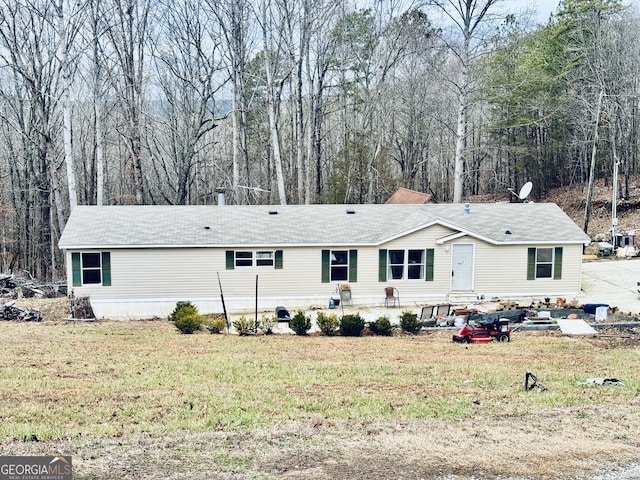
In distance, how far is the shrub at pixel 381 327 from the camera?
1647 cm

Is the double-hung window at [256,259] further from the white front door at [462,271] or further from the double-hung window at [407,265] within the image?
the white front door at [462,271]

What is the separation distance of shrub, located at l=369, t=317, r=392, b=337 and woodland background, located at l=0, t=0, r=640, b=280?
47.3 feet

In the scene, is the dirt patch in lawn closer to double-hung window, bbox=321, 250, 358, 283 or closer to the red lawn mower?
the red lawn mower

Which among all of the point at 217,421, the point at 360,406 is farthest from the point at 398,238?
the point at 217,421

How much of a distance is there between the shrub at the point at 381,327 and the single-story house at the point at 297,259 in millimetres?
4318

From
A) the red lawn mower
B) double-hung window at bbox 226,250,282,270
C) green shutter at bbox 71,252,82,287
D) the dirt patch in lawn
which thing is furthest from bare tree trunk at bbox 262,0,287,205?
the dirt patch in lawn

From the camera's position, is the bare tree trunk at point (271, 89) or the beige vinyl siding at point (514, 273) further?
the bare tree trunk at point (271, 89)

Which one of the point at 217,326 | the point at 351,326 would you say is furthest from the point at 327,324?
the point at 217,326

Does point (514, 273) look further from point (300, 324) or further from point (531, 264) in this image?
point (300, 324)

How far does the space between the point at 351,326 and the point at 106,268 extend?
880 cm

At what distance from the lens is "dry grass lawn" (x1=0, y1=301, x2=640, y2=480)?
6812 mm

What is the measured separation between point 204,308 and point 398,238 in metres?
7.08

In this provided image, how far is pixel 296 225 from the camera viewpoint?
22.0 m

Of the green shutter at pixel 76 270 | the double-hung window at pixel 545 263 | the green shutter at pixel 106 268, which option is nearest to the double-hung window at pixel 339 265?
the double-hung window at pixel 545 263
